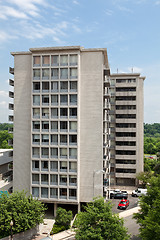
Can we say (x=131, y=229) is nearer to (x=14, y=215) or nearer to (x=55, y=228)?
(x=55, y=228)

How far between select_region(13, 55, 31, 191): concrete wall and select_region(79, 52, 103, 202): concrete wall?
10997 mm

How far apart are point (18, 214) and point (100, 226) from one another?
46.1 ft

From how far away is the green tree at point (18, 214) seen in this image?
3319cm

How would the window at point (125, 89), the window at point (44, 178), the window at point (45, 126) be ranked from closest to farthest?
the window at point (44, 178) < the window at point (45, 126) < the window at point (125, 89)

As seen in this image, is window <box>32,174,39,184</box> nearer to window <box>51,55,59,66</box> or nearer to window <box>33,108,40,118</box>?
window <box>33,108,40,118</box>

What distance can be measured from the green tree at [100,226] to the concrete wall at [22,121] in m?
19.6

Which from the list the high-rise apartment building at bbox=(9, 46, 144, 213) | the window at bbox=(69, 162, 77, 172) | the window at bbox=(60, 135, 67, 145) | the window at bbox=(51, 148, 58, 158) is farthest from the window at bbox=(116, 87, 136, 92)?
the window at bbox=(69, 162, 77, 172)

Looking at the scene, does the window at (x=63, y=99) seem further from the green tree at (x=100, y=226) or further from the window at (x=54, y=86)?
the green tree at (x=100, y=226)

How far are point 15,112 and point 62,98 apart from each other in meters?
10.7

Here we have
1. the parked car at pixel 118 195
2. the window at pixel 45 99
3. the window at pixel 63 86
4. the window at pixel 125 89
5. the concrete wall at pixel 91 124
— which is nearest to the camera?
the concrete wall at pixel 91 124

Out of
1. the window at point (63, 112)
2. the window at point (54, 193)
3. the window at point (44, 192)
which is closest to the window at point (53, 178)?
the window at point (54, 193)

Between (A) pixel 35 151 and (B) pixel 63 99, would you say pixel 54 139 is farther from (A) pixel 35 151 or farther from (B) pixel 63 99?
(B) pixel 63 99

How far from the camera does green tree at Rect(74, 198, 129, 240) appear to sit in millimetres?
26688

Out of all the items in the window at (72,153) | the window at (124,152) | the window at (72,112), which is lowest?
the window at (124,152)
